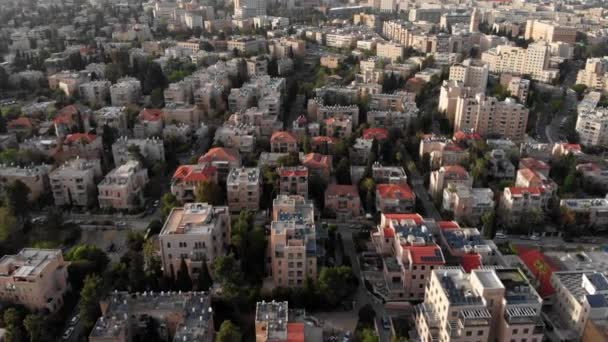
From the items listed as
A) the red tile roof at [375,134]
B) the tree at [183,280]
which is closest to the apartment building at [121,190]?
the tree at [183,280]

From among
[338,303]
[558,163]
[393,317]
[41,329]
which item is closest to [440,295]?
[393,317]

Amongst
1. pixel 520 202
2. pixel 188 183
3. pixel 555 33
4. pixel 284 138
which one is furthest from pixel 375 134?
pixel 555 33

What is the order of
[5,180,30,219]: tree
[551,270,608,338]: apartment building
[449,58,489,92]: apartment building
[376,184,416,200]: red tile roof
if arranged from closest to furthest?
[551,270,608,338]: apartment building → [5,180,30,219]: tree → [376,184,416,200]: red tile roof → [449,58,489,92]: apartment building

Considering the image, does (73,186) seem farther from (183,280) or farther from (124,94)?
(124,94)

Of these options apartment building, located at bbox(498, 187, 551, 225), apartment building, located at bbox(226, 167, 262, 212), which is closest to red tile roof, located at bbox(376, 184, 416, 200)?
apartment building, located at bbox(498, 187, 551, 225)

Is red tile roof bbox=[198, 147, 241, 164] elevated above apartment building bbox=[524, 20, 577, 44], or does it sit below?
below

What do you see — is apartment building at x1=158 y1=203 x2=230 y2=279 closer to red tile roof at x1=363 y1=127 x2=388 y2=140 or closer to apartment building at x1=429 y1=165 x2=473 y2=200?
apartment building at x1=429 y1=165 x2=473 y2=200
